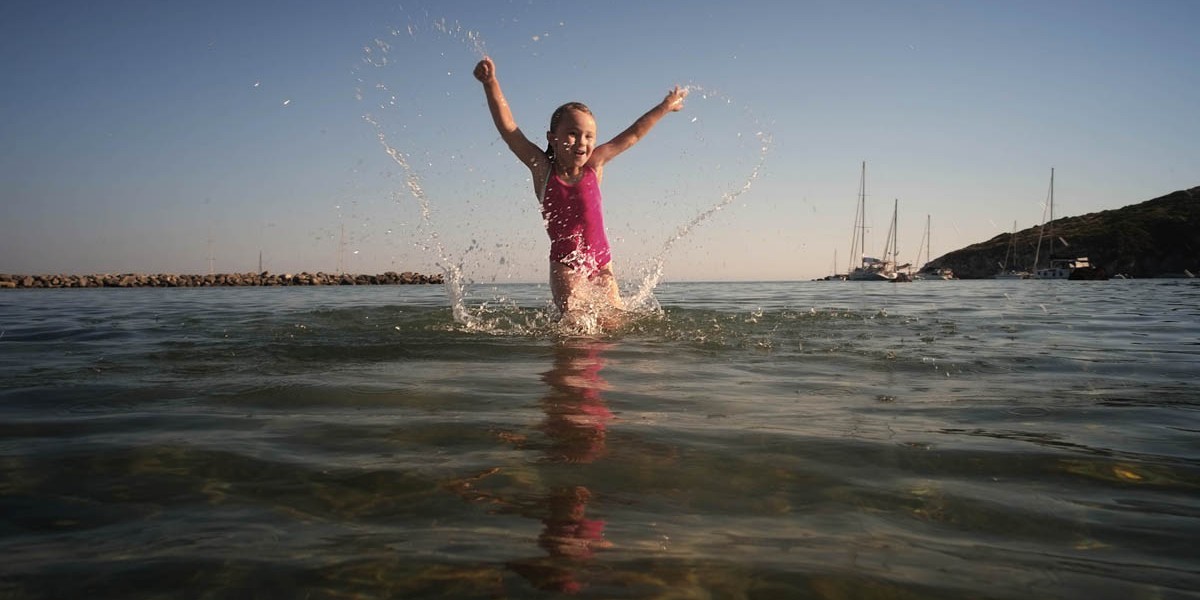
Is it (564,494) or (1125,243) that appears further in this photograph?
(1125,243)

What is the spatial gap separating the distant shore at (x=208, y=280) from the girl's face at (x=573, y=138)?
48202 millimetres

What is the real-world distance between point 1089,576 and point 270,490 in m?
2.16

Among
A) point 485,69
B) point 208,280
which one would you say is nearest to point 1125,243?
point 208,280

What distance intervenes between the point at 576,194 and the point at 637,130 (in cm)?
93

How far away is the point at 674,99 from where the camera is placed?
7480mm

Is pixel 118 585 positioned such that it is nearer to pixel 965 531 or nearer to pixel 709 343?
pixel 965 531

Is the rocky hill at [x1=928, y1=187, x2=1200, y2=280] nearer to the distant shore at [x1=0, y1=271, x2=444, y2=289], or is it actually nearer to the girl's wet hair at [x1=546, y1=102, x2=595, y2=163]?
the distant shore at [x1=0, y1=271, x2=444, y2=289]

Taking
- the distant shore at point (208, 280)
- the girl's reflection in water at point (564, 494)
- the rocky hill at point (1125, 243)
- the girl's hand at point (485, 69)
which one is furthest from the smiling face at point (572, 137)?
the rocky hill at point (1125, 243)

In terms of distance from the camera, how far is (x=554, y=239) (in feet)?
25.2

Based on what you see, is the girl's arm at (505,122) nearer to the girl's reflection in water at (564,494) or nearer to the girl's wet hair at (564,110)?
the girl's wet hair at (564,110)

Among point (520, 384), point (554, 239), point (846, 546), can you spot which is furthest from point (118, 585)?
point (554, 239)

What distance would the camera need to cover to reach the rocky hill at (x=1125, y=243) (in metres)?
94.8

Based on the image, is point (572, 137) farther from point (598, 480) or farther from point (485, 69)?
point (598, 480)

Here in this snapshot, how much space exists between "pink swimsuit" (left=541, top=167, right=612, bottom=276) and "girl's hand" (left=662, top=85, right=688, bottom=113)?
101 cm
